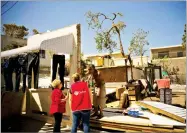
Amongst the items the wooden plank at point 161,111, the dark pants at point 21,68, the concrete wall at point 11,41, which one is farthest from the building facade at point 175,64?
the dark pants at point 21,68

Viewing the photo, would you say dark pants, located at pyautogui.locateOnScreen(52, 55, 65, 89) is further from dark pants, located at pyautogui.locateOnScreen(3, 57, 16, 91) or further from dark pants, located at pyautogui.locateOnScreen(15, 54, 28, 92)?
dark pants, located at pyautogui.locateOnScreen(3, 57, 16, 91)

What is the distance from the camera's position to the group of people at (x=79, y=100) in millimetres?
4461

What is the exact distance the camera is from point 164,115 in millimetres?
5793

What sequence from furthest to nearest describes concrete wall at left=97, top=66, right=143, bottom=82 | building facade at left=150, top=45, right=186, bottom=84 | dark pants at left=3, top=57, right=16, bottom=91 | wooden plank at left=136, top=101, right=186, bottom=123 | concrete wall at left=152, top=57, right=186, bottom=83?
concrete wall at left=152, top=57, right=186, bottom=83 → building facade at left=150, top=45, right=186, bottom=84 → concrete wall at left=97, top=66, right=143, bottom=82 → dark pants at left=3, top=57, right=16, bottom=91 → wooden plank at left=136, top=101, right=186, bottom=123

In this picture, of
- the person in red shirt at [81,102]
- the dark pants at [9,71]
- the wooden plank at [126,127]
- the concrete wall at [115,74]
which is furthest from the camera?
the concrete wall at [115,74]

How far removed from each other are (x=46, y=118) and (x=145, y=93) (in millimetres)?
6121

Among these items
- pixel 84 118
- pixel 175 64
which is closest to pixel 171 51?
pixel 175 64

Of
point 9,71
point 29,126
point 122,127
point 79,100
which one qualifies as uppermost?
point 9,71

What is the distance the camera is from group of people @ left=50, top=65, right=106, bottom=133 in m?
4.46

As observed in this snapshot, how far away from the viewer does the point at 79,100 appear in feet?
14.6

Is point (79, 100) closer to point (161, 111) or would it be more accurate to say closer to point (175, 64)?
point (161, 111)

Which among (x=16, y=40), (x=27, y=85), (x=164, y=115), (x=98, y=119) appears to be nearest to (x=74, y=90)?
(x=98, y=119)

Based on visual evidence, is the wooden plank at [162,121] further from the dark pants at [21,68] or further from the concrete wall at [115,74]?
the concrete wall at [115,74]

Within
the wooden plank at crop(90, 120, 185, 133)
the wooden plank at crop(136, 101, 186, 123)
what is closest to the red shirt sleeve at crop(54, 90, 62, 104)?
the wooden plank at crop(90, 120, 185, 133)
